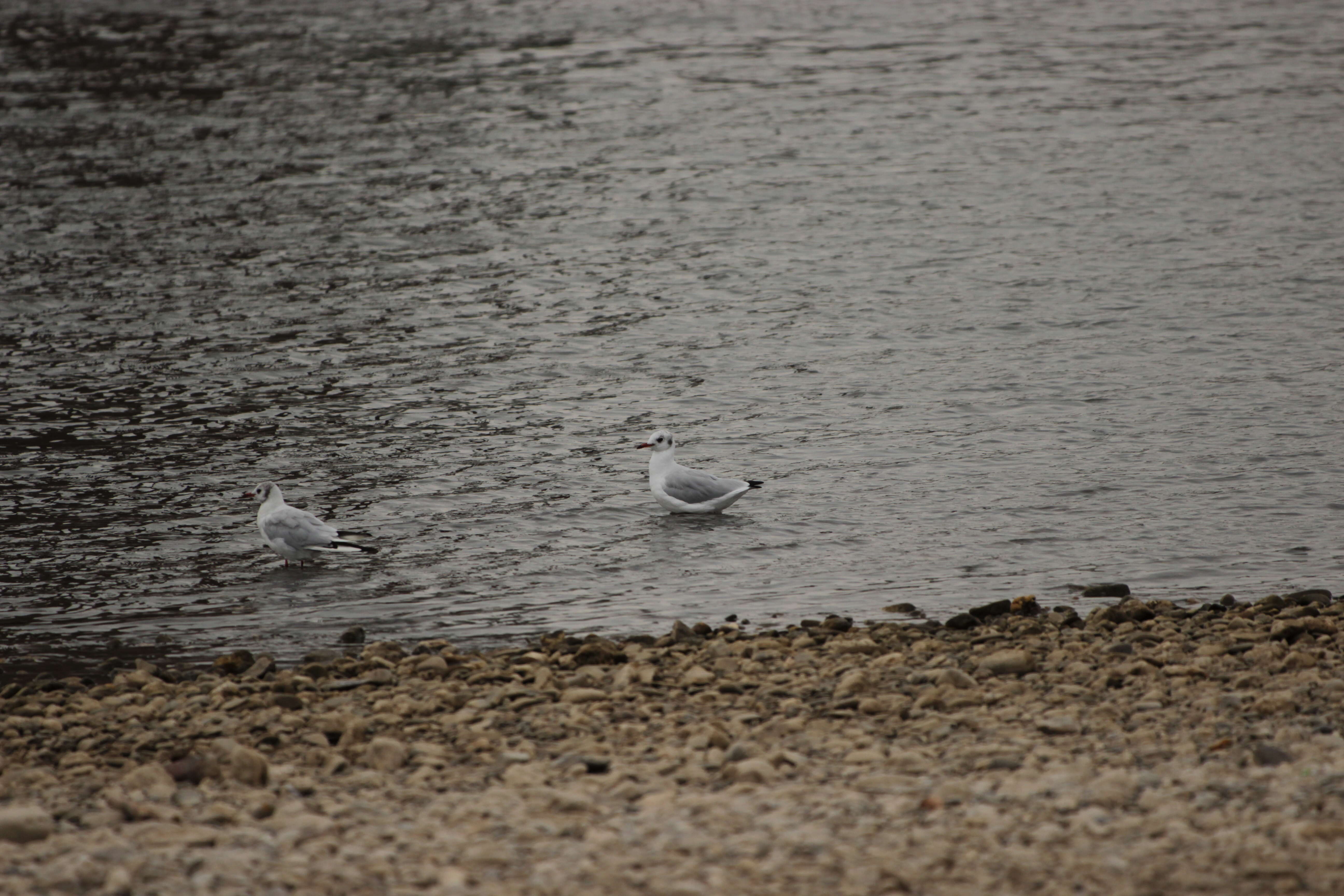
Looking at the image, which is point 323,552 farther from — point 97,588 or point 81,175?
point 81,175

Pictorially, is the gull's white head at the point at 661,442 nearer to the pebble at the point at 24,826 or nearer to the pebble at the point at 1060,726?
the pebble at the point at 1060,726

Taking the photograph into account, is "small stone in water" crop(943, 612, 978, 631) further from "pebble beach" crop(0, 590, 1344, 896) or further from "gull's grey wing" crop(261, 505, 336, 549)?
"gull's grey wing" crop(261, 505, 336, 549)

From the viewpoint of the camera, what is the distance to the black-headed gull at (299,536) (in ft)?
45.4

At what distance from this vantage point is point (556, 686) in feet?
33.6

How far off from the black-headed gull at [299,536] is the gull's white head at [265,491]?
11.7 inches

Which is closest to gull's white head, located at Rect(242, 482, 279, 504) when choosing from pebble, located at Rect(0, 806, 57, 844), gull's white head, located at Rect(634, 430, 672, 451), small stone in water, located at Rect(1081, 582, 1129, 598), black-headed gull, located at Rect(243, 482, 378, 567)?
black-headed gull, located at Rect(243, 482, 378, 567)

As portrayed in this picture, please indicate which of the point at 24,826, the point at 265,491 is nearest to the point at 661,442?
the point at 265,491

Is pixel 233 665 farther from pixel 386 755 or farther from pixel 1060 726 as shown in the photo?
pixel 1060 726

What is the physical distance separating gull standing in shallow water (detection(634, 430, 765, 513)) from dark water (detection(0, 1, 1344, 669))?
0.78 feet

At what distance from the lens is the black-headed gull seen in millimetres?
13836

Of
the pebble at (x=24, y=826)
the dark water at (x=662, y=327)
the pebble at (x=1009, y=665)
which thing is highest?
the pebble at (x=24, y=826)

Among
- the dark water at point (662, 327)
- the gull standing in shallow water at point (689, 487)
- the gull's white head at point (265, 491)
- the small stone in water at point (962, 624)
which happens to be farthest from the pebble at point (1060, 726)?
the gull's white head at point (265, 491)

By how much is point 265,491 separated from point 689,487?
4.22 meters

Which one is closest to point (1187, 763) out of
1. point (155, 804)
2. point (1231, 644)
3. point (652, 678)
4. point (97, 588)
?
point (1231, 644)
